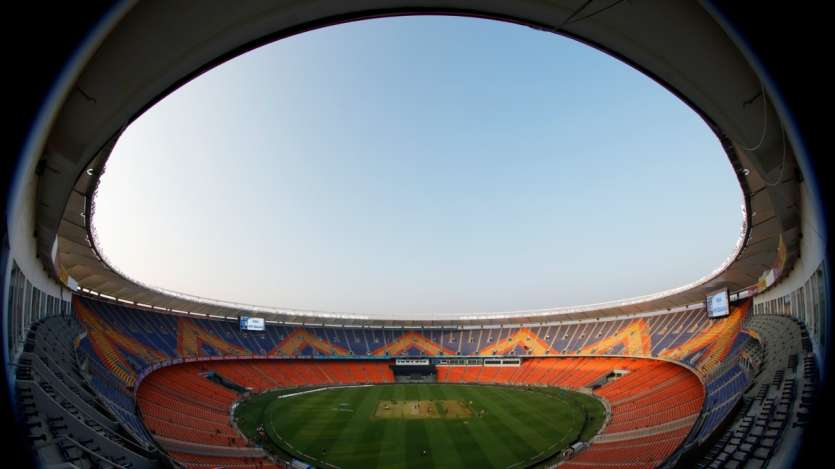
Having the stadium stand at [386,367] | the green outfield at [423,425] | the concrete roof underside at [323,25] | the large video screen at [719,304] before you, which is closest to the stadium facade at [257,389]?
the concrete roof underside at [323,25]

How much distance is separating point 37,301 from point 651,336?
5038 centimetres

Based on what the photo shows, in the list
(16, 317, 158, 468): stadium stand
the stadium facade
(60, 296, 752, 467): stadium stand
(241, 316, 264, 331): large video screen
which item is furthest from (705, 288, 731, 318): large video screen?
(241, 316, 264, 331): large video screen

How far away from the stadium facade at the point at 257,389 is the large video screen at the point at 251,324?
10974mm

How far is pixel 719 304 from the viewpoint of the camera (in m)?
30.1

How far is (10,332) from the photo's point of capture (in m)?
9.55

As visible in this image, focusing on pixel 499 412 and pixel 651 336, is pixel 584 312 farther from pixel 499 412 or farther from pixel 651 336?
pixel 499 412

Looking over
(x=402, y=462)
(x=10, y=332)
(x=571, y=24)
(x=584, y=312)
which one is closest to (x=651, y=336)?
(x=584, y=312)

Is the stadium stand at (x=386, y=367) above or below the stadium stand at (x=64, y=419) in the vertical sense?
below

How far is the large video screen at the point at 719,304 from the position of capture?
29.3 meters

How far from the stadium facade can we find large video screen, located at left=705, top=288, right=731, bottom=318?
1201 millimetres

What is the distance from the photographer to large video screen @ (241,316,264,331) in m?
51.5

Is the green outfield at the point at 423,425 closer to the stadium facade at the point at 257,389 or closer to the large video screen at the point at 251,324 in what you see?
the stadium facade at the point at 257,389

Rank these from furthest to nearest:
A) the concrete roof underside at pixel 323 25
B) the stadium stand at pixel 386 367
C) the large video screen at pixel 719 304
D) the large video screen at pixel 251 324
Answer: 1. the large video screen at pixel 251 324
2. the large video screen at pixel 719 304
3. the stadium stand at pixel 386 367
4. the concrete roof underside at pixel 323 25

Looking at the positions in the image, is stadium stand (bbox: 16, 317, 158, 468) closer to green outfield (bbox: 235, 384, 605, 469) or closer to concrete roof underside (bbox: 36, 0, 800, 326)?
concrete roof underside (bbox: 36, 0, 800, 326)
